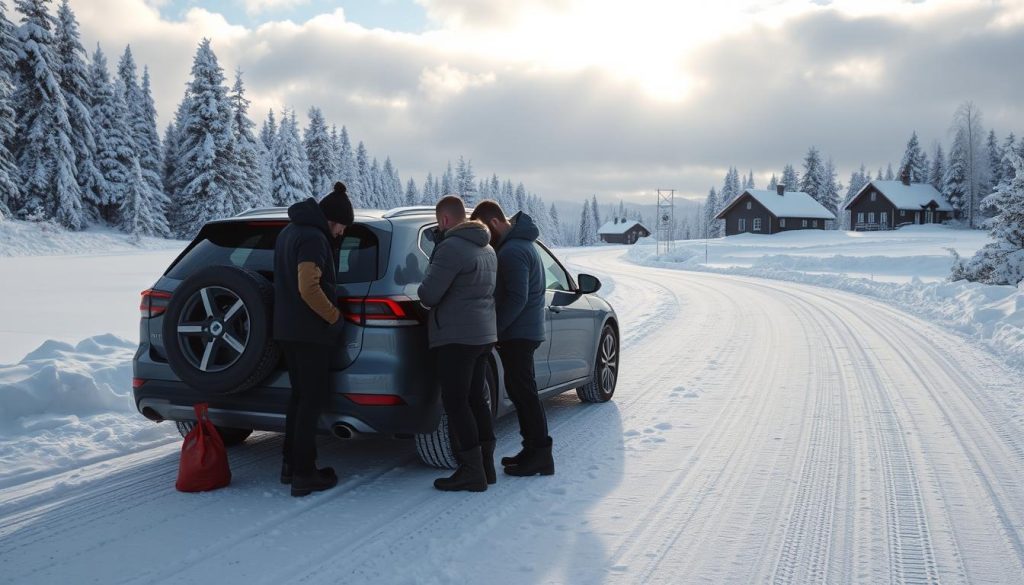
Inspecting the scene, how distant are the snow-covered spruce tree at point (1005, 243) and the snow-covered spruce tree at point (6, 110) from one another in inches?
1452

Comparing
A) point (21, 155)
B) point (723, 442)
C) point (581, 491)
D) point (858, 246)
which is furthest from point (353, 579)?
point (858, 246)

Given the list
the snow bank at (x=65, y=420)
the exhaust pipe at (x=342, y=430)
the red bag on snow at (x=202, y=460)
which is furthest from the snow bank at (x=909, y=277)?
the snow bank at (x=65, y=420)

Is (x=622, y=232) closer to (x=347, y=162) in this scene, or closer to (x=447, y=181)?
(x=447, y=181)

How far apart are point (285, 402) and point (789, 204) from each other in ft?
280

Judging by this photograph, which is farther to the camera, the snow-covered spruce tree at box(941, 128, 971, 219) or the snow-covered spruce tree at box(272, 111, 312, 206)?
the snow-covered spruce tree at box(941, 128, 971, 219)

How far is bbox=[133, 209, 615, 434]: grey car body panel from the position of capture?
4.57 m

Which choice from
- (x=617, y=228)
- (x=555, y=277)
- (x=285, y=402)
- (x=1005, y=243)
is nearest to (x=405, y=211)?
(x=285, y=402)

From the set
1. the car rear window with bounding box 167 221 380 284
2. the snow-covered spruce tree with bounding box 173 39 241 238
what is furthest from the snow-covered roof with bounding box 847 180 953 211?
the car rear window with bounding box 167 221 380 284

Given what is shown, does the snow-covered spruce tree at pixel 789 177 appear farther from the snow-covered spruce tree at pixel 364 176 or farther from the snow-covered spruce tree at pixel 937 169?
the snow-covered spruce tree at pixel 364 176

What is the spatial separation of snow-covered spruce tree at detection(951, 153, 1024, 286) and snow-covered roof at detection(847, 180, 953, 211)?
207 ft

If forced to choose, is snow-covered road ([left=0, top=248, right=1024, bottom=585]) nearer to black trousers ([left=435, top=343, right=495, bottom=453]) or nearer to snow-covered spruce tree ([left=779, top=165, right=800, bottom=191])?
black trousers ([left=435, top=343, right=495, bottom=453])

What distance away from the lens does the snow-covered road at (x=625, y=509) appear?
3623 millimetres

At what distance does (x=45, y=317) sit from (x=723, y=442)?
11.4 metres

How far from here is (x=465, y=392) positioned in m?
4.74
